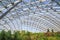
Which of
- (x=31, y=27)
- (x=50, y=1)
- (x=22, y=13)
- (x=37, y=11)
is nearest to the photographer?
(x=50, y=1)

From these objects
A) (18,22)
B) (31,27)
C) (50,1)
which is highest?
(50,1)

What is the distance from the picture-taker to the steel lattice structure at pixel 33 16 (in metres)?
13.7

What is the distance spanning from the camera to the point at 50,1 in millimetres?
13891

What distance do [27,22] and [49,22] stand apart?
271 cm

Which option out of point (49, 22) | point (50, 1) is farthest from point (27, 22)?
point (50, 1)

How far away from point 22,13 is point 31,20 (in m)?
3.20

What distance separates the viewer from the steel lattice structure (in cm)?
1374

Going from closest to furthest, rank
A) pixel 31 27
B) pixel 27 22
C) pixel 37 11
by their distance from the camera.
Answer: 1. pixel 37 11
2. pixel 27 22
3. pixel 31 27

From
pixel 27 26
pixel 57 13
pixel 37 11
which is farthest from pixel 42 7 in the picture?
pixel 27 26

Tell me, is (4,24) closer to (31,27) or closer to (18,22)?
(18,22)

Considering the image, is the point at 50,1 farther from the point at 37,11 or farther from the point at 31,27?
the point at 31,27

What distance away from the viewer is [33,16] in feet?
56.3

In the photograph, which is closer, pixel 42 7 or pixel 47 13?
pixel 42 7

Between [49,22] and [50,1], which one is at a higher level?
[50,1]
